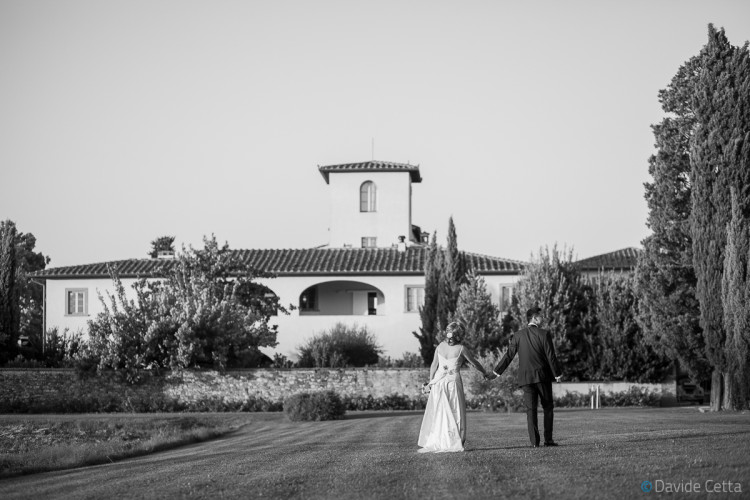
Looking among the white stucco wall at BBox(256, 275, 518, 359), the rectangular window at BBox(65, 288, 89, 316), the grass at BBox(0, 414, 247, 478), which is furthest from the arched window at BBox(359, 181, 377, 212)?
the grass at BBox(0, 414, 247, 478)

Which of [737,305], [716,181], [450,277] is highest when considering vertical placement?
[716,181]

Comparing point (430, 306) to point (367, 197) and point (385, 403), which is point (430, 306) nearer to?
point (385, 403)

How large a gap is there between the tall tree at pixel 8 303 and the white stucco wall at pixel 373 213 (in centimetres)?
1851

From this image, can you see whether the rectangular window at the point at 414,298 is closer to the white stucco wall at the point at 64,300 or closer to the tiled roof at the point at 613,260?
the tiled roof at the point at 613,260

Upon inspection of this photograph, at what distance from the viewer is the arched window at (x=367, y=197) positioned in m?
53.2

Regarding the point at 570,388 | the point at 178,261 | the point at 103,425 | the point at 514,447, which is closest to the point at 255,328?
the point at 178,261

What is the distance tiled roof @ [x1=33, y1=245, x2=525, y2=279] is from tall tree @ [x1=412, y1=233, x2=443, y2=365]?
3.49 metres

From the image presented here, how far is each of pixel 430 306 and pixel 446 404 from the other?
24.7 m

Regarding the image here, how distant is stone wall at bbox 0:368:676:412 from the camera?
32.7m

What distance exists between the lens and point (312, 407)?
26312 millimetres

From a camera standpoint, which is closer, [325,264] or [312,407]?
[312,407]

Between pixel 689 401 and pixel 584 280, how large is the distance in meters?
6.13

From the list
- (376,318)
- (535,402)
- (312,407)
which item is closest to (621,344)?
(376,318)

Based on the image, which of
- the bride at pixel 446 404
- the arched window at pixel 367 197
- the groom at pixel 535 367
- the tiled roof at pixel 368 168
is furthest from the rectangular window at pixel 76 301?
the groom at pixel 535 367
